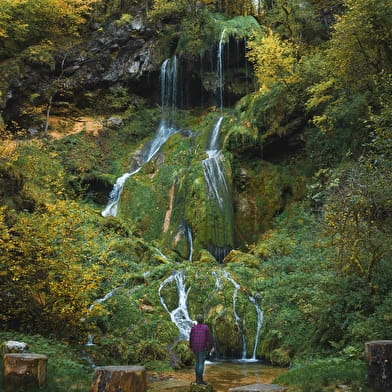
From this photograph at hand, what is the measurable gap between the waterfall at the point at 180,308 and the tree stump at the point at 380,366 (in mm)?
5359

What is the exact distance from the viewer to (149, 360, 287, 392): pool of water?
823cm

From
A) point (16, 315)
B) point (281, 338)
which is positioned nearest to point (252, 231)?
point (281, 338)

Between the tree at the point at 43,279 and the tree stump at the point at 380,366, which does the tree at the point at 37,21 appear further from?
the tree stump at the point at 380,366

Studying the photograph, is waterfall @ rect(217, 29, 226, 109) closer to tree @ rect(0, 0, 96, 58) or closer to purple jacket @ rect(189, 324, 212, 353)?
tree @ rect(0, 0, 96, 58)

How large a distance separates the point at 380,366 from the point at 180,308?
6.35 meters

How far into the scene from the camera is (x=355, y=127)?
52.9 feet

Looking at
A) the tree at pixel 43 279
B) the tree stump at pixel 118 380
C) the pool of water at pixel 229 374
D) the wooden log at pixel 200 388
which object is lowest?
the pool of water at pixel 229 374

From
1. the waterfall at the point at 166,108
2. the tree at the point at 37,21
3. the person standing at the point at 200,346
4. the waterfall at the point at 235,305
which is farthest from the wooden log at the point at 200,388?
the tree at the point at 37,21

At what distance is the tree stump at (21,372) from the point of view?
20.0 ft

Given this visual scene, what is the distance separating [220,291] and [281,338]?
2.25 metres

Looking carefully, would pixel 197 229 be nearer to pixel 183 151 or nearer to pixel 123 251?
pixel 123 251

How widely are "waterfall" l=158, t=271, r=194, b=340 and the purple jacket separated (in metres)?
3.39

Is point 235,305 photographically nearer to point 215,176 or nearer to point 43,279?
point 43,279

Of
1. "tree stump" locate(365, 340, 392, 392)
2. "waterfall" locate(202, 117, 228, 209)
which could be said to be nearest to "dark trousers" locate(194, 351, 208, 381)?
"tree stump" locate(365, 340, 392, 392)
